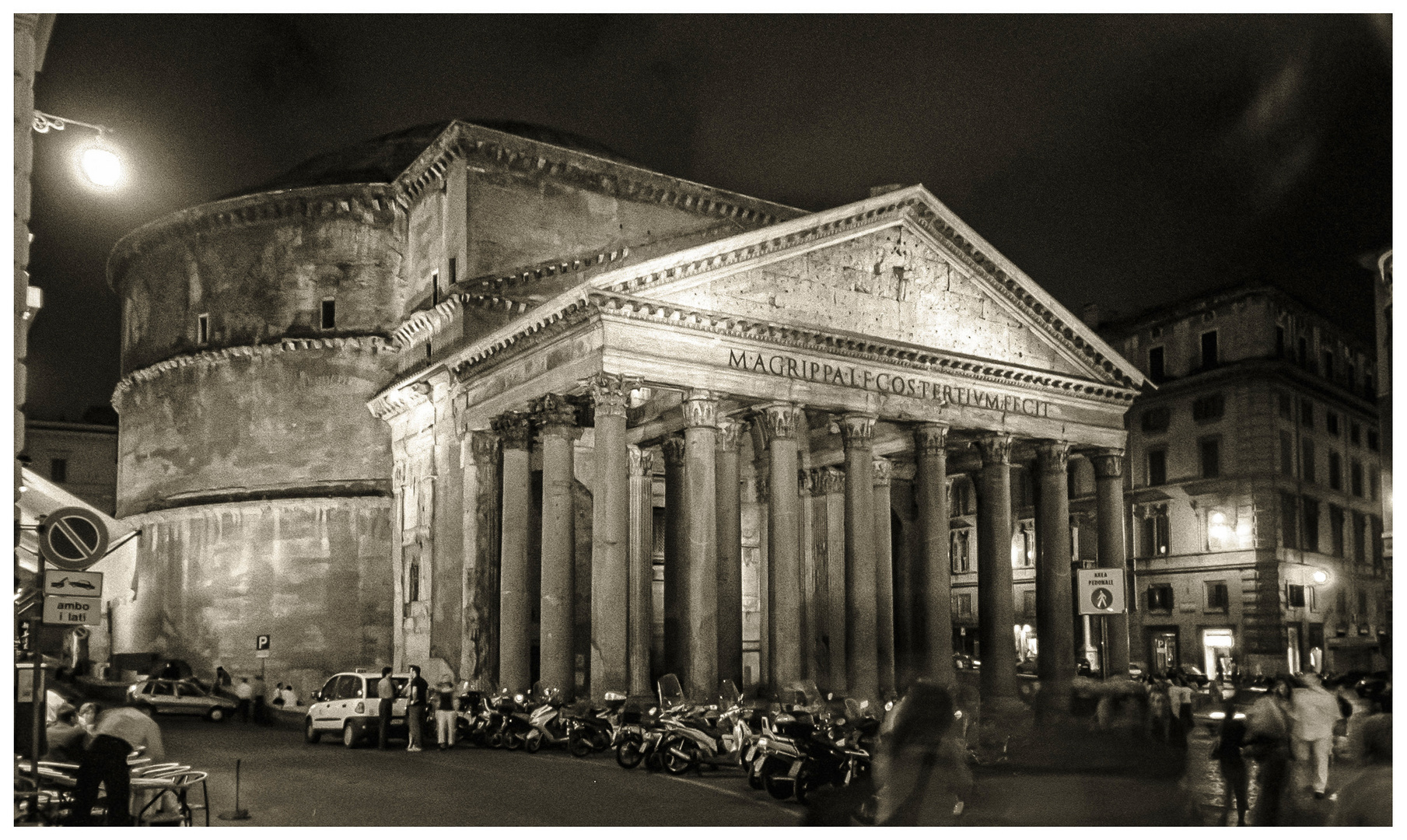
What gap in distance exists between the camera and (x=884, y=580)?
2559 centimetres

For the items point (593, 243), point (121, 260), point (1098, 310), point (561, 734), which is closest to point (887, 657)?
point (561, 734)

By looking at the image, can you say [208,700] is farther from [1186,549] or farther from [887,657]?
[1186,549]

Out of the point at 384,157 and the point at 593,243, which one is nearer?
the point at 593,243

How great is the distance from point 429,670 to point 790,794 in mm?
13200

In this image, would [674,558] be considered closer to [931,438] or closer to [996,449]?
[931,438]

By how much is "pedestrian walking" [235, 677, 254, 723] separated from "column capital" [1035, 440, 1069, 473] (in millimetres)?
15680

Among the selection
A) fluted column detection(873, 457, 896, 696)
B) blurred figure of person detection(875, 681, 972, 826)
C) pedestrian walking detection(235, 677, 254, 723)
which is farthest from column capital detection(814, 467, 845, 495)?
blurred figure of person detection(875, 681, 972, 826)

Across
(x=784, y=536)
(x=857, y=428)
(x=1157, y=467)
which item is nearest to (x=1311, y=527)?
(x=1157, y=467)

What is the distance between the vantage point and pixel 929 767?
25.5 feet

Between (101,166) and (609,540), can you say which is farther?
(609,540)

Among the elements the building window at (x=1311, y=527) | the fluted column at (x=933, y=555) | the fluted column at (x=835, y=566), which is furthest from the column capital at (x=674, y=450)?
the building window at (x=1311, y=527)

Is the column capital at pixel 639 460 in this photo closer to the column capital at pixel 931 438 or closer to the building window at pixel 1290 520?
the column capital at pixel 931 438

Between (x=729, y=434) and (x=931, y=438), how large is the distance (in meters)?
3.80

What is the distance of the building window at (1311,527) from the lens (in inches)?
1026
